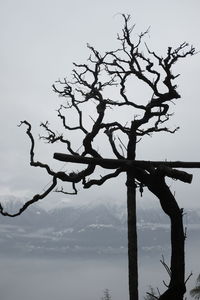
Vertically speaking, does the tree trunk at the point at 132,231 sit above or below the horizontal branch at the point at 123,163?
below

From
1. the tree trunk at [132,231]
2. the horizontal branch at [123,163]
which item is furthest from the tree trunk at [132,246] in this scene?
the horizontal branch at [123,163]

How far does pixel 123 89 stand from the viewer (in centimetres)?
1205

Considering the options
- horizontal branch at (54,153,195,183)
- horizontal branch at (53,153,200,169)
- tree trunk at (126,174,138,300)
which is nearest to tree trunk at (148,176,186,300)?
horizontal branch at (54,153,195,183)

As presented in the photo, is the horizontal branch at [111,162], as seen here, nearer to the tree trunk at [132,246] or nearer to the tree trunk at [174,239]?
the tree trunk at [174,239]

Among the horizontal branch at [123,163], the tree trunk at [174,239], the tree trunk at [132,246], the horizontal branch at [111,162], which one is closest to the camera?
the tree trunk at [174,239]

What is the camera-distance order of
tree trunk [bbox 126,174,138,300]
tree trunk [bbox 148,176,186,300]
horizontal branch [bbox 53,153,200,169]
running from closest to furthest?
1. tree trunk [bbox 148,176,186,300]
2. horizontal branch [bbox 53,153,200,169]
3. tree trunk [bbox 126,174,138,300]

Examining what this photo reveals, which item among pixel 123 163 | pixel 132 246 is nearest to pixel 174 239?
pixel 123 163

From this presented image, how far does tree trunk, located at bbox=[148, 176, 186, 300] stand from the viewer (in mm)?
7184

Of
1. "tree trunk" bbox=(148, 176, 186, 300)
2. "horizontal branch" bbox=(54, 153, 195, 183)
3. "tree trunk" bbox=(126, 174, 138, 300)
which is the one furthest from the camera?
"tree trunk" bbox=(126, 174, 138, 300)

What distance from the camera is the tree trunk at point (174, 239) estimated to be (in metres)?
7.18

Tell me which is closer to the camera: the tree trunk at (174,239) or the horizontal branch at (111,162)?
the tree trunk at (174,239)

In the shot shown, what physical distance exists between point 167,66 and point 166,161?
12.0ft

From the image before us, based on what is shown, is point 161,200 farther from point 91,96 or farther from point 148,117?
point 91,96

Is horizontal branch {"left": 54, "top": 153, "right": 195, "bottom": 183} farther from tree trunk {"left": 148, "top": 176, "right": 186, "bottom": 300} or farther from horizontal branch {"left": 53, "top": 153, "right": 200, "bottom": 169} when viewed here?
tree trunk {"left": 148, "top": 176, "right": 186, "bottom": 300}
